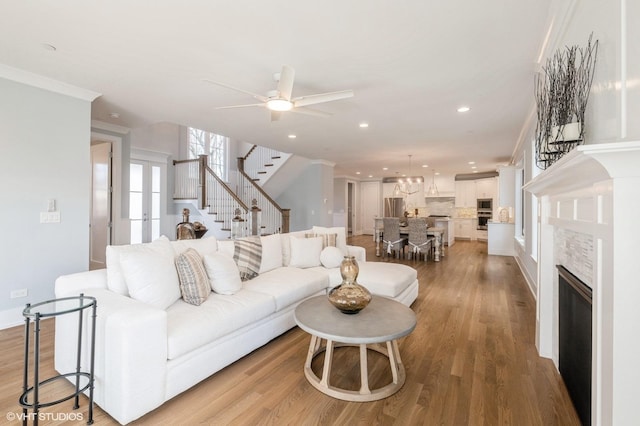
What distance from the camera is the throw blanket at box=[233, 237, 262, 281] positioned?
10.2 feet

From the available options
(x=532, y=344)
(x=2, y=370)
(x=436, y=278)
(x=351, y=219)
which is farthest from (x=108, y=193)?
(x=351, y=219)

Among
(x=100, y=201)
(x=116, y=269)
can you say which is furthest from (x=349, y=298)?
(x=100, y=201)

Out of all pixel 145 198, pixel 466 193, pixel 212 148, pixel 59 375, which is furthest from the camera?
pixel 466 193

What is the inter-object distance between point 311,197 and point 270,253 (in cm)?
498

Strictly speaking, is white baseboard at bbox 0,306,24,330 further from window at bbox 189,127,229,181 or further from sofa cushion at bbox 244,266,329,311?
window at bbox 189,127,229,181

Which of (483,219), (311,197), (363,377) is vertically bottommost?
(363,377)

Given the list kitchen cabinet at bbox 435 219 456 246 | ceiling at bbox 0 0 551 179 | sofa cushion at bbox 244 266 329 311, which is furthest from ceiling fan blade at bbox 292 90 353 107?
kitchen cabinet at bbox 435 219 456 246

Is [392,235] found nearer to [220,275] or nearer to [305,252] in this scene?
[305,252]

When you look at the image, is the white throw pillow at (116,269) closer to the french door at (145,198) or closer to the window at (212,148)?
the french door at (145,198)

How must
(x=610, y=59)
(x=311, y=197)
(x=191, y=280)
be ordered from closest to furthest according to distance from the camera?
(x=610, y=59)
(x=191, y=280)
(x=311, y=197)

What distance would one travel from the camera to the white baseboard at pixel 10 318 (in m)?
3.02

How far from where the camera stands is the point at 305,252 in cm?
385

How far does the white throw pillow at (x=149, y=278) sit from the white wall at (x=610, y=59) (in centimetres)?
273

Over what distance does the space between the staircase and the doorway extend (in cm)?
216
